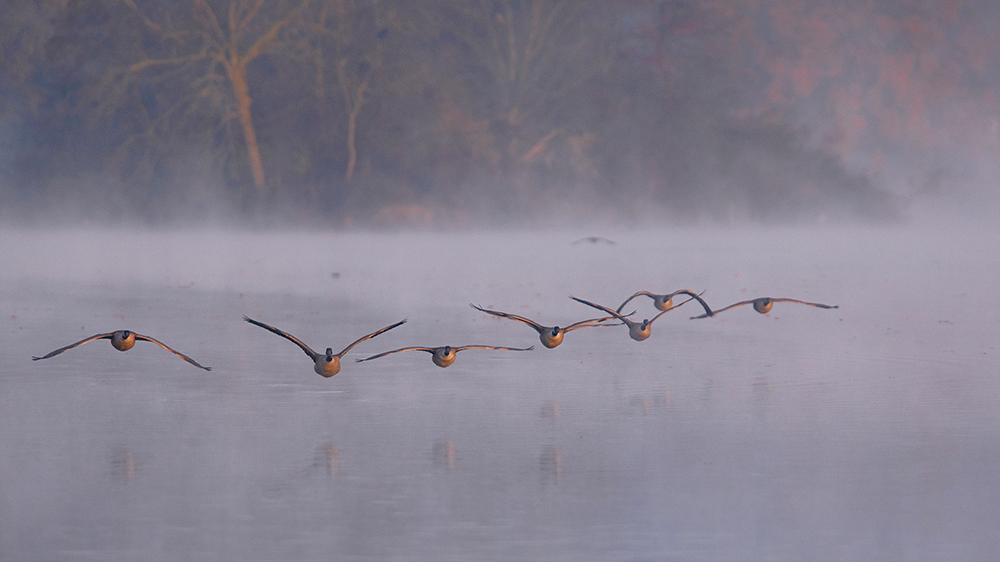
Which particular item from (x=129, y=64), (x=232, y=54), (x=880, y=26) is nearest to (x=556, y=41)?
(x=232, y=54)

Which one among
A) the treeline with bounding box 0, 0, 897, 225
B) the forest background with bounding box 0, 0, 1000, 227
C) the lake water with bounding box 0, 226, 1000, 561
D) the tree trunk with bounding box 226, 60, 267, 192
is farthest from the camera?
the tree trunk with bounding box 226, 60, 267, 192

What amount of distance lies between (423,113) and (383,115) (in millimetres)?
1582

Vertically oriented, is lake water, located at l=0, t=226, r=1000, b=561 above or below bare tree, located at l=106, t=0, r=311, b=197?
below

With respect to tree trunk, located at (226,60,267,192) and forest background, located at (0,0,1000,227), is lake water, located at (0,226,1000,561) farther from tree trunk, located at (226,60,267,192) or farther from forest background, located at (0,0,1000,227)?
forest background, located at (0,0,1000,227)

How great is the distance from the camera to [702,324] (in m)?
17.2

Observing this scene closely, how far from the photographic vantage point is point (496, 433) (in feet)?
31.8

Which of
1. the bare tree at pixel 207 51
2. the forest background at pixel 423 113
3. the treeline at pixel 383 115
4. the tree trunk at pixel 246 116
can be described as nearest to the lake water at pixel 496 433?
the bare tree at pixel 207 51

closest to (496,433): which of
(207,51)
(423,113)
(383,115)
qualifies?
(207,51)

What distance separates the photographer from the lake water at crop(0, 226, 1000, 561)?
713 cm

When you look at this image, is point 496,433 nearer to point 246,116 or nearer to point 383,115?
point 246,116

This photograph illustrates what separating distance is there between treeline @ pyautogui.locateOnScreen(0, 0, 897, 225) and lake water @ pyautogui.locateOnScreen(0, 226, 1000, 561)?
2362 cm

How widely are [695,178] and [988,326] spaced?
3851 centimetres

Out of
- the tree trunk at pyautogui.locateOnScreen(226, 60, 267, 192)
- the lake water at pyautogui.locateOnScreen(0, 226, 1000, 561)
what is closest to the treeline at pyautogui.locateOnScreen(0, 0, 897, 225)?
the tree trunk at pyautogui.locateOnScreen(226, 60, 267, 192)

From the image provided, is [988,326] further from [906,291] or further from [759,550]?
[759,550]
